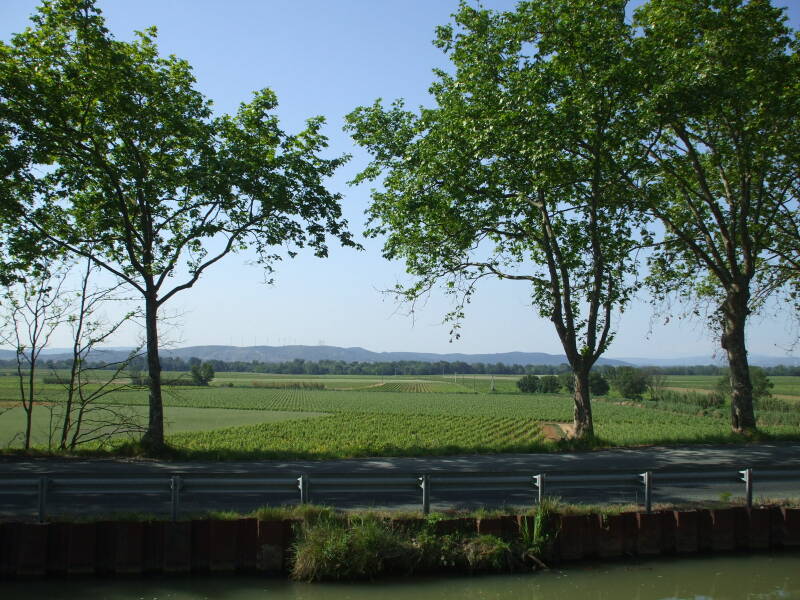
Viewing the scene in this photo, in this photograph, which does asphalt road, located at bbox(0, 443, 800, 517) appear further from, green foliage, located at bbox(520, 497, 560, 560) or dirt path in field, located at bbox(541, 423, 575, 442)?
dirt path in field, located at bbox(541, 423, 575, 442)

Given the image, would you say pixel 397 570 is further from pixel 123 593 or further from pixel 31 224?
pixel 31 224

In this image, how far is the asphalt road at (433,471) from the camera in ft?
33.3

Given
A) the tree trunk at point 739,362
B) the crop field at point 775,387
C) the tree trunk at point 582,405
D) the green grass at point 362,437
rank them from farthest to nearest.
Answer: the crop field at point 775,387 < the tree trunk at point 739,362 < the tree trunk at point 582,405 < the green grass at point 362,437

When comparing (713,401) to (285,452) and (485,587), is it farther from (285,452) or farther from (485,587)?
(485,587)

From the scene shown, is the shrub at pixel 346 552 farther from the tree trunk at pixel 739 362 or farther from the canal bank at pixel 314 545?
the tree trunk at pixel 739 362

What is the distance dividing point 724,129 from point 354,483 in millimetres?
16961

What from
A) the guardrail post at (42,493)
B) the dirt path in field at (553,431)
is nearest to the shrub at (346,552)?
the guardrail post at (42,493)

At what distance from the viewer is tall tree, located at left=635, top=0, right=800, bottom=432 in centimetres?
1650

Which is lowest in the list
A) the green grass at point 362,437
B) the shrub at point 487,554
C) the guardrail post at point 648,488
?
the green grass at point 362,437

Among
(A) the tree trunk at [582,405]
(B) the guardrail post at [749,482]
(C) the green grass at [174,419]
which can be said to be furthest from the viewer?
(C) the green grass at [174,419]

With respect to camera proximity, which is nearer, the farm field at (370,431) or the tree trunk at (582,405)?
the farm field at (370,431)

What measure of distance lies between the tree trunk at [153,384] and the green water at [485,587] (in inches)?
282

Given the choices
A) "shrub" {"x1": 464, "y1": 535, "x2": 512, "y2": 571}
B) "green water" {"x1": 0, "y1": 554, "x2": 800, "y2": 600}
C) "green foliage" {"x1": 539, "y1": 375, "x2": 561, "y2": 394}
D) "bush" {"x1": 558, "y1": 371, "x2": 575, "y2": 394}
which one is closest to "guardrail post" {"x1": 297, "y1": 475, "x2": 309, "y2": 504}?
"green water" {"x1": 0, "y1": 554, "x2": 800, "y2": 600}

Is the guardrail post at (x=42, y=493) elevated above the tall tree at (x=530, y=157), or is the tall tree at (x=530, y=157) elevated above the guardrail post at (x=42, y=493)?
the tall tree at (x=530, y=157)
